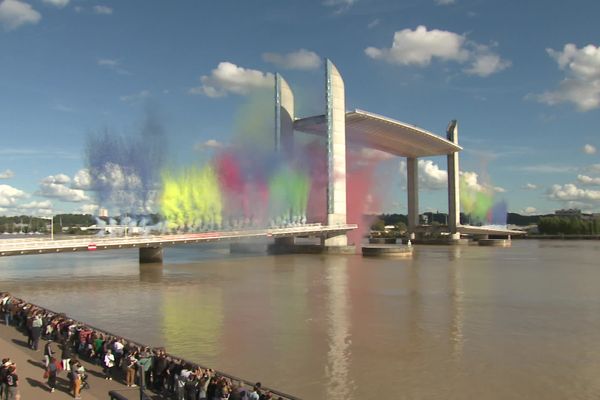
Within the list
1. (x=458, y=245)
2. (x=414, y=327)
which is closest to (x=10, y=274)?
(x=414, y=327)

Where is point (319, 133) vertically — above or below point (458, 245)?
Result: above

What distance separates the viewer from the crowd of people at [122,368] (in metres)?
7.96

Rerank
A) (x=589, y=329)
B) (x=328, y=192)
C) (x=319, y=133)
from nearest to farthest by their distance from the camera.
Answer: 1. (x=589, y=329)
2. (x=328, y=192)
3. (x=319, y=133)

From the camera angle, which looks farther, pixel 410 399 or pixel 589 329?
pixel 589 329

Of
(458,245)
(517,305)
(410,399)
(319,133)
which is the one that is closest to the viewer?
(410,399)

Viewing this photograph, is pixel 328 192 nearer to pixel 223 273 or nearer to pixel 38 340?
pixel 223 273

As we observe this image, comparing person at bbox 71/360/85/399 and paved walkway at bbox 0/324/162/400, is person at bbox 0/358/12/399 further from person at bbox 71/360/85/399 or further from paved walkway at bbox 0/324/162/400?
person at bbox 71/360/85/399

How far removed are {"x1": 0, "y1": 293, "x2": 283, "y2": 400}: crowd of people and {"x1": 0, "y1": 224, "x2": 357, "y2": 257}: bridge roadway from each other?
1916cm

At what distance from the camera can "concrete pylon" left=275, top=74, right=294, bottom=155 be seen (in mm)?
59812

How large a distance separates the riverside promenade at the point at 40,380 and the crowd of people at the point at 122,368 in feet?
0.40

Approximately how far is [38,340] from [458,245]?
236 feet

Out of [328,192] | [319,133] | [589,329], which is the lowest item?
[589,329]

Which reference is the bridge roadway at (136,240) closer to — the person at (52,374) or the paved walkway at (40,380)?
the paved walkway at (40,380)

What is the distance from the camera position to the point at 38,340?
11750 millimetres
